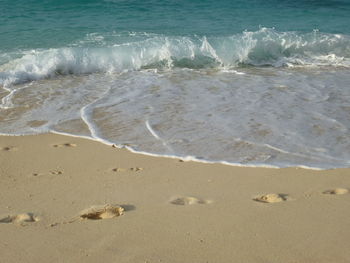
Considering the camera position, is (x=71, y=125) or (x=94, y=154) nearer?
(x=94, y=154)

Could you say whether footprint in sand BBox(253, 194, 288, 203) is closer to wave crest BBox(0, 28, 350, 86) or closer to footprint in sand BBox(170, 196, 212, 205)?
footprint in sand BBox(170, 196, 212, 205)

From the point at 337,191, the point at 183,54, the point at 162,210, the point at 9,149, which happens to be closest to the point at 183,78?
the point at 183,54

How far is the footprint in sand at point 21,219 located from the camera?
336 centimetres

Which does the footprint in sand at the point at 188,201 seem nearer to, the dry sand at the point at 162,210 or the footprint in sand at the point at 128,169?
the dry sand at the point at 162,210

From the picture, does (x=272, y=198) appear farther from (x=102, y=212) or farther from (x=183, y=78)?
(x=183, y=78)

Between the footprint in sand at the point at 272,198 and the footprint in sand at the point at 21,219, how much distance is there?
1.67 meters

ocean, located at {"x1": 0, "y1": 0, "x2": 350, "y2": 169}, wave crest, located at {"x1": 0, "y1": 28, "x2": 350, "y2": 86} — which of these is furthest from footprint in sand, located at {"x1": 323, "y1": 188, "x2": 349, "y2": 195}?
wave crest, located at {"x1": 0, "y1": 28, "x2": 350, "y2": 86}

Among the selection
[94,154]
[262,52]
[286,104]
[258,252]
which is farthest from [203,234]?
[262,52]

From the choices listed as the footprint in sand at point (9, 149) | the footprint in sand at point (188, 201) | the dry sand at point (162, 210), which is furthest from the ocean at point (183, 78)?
the footprint in sand at point (188, 201)

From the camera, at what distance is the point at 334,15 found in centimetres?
1545

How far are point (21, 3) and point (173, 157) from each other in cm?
1145

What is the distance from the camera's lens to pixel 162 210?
351 cm

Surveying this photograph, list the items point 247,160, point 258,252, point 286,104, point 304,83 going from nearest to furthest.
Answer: point 258,252
point 247,160
point 286,104
point 304,83

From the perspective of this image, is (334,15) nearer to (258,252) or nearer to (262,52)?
(262,52)
